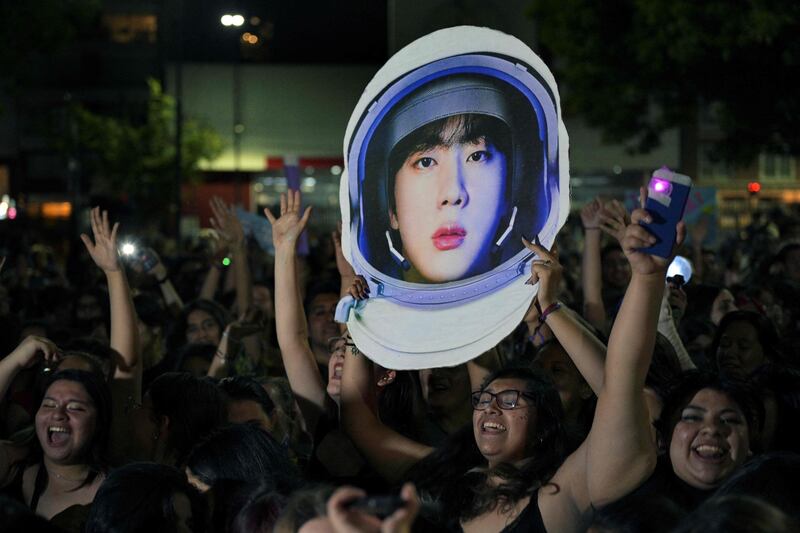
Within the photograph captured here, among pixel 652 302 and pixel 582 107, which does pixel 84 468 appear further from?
pixel 582 107

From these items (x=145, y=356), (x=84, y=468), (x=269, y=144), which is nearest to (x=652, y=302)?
(x=84, y=468)

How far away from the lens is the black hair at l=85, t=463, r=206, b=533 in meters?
3.81

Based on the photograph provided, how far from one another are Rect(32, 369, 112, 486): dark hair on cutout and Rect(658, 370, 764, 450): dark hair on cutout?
2.09m

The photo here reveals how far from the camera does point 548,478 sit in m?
4.07

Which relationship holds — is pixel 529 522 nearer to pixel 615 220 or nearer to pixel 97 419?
pixel 615 220

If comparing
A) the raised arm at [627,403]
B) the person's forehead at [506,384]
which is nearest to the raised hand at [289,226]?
the person's forehead at [506,384]

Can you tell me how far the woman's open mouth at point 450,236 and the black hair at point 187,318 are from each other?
143 inches

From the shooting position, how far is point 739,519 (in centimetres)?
278

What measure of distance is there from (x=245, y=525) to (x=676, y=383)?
176 cm

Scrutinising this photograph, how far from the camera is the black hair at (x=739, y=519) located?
2760 millimetres

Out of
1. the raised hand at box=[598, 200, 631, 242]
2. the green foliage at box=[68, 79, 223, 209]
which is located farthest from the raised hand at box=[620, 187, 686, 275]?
the green foliage at box=[68, 79, 223, 209]

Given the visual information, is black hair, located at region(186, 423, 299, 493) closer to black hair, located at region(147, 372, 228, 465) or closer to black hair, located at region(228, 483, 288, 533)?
black hair, located at region(228, 483, 288, 533)

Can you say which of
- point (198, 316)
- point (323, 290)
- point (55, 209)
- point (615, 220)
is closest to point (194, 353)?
point (323, 290)

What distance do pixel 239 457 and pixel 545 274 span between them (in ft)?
3.91
